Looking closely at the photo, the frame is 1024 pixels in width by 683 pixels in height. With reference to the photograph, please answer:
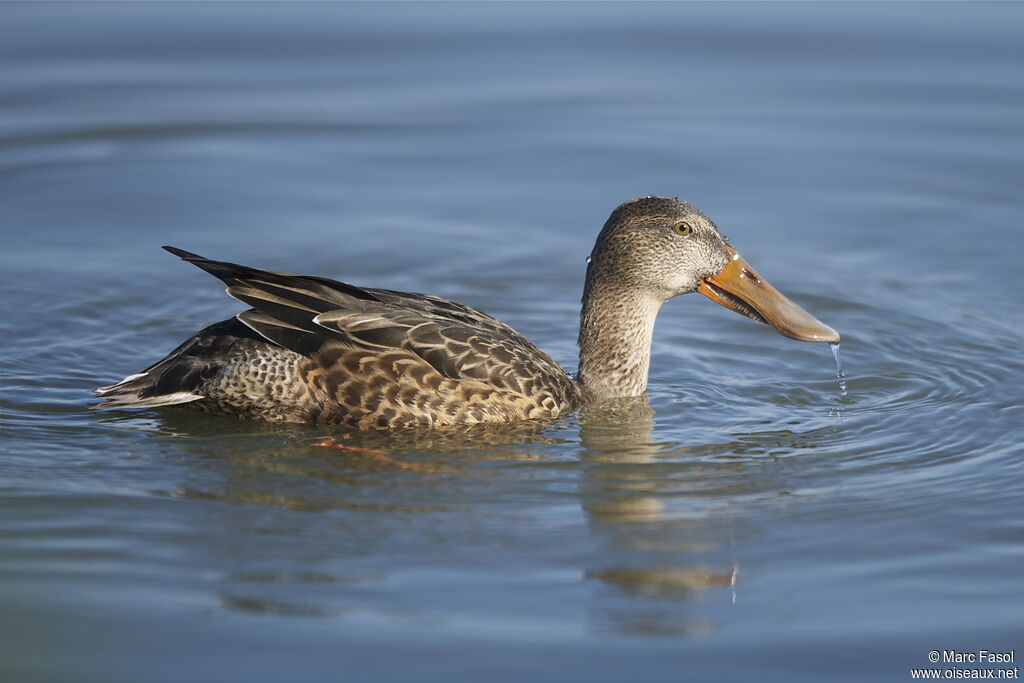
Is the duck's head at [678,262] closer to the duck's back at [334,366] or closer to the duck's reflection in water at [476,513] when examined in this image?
the duck's reflection in water at [476,513]

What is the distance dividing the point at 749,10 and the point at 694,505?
10002 mm

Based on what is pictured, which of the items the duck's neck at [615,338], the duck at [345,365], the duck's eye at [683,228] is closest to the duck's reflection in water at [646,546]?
the duck at [345,365]

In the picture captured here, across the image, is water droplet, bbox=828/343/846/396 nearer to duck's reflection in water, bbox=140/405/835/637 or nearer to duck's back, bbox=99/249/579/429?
duck's reflection in water, bbox=140/405/835/637

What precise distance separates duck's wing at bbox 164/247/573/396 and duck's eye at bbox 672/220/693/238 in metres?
1.28

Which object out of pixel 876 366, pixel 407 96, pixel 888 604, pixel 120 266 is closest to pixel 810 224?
pixel 876 366

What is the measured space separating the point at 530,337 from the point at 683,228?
1.88m

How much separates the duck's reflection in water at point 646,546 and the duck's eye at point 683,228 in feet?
4.22

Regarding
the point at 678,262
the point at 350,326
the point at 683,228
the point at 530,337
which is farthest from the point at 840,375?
the point at 350,326

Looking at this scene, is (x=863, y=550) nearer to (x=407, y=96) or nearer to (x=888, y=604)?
(x=888, y=604)

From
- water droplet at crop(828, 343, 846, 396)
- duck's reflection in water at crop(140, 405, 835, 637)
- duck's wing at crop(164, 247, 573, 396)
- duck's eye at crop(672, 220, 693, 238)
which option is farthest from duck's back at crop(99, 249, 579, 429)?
water droplet at crop(828, 343, 846, 396)

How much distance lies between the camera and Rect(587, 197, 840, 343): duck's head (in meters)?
8.65

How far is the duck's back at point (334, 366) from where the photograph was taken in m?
7.94

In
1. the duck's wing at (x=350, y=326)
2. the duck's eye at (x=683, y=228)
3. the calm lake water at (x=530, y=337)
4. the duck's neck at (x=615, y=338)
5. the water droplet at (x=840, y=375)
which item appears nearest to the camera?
the calm lake water at (x=530, y=337)

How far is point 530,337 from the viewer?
10.2 meters
